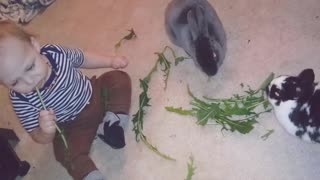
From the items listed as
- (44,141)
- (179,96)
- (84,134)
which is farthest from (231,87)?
(44,141)

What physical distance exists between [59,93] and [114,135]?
0.19m

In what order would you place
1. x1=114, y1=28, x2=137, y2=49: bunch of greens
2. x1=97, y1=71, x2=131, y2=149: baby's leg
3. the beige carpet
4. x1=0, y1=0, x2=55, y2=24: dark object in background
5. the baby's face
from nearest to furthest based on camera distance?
1. the baby's face
2. the beige carpet
3. x1=97, y1=71, x2=131, y2=149: baby's leg
4. x1=114, y1=28, x2=137, y2=49: bunch of greens
5. x1=0, y1=0, x2=55, y2=24: dark object in background

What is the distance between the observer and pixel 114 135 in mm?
1283

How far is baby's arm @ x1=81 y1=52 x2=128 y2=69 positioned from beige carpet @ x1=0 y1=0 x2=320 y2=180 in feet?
0.32

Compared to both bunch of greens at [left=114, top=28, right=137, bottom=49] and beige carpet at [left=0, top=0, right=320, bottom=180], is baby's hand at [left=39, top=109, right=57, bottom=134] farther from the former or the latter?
bunch of greens at [left=114, top=28, right=137, bottom=49]

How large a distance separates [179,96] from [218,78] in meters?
0.13

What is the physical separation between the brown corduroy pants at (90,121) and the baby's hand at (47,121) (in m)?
0.13

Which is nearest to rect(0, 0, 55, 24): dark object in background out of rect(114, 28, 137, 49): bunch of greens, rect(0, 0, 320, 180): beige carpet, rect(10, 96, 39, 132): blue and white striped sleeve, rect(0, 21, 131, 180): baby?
rect(0, 0, 320, 180): beige carpet

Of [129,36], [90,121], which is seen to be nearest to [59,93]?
[90,121]

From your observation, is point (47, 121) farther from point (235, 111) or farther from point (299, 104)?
point (299, 104)

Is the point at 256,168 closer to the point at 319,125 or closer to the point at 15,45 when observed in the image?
the point at 319,125

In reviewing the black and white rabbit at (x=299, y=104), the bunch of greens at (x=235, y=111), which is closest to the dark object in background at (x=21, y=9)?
the bunch of greens at (x=235, y=111)

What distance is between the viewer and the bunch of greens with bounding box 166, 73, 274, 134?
1230mm

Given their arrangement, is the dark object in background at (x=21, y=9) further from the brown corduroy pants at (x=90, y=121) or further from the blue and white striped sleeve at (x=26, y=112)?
the blue and white striped sleeve at (x=26, y=112)
